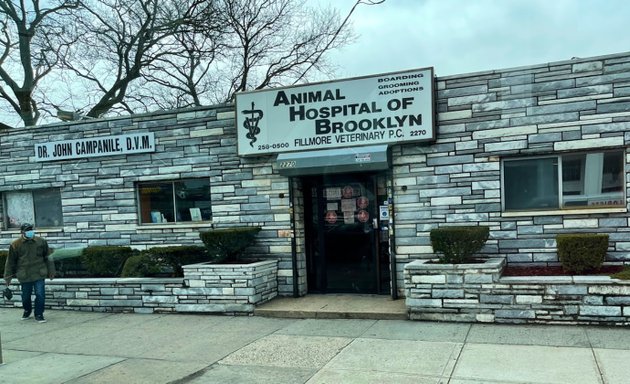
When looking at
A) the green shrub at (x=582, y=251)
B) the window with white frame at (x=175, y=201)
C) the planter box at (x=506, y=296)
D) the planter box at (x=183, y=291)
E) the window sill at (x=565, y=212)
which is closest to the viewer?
the planter box at (x=506, y=296)

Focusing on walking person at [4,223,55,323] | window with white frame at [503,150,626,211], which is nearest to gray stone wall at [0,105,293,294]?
walking person at [4,223,55,323]

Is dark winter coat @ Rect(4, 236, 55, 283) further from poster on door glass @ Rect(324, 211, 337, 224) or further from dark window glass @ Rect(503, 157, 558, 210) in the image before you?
dark window glass @ Rect(503, 157, 558, 210)

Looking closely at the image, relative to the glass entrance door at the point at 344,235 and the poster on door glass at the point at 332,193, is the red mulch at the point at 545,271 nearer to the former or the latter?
the glass entrance door at the point at 344,235

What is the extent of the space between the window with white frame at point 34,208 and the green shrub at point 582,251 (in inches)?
376

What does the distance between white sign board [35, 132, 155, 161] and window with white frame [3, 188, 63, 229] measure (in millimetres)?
822

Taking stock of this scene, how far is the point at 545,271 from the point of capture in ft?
24.0

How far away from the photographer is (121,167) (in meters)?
10.1

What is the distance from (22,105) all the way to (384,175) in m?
18.6

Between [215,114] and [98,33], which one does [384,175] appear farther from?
[98,33]

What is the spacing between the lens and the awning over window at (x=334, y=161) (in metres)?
8.01

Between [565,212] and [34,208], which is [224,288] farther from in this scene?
[34,208]

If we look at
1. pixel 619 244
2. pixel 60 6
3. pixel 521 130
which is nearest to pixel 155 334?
pixel 521 130

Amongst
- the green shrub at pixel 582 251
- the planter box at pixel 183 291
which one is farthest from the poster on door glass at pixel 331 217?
the green shrub at pixel 582 251

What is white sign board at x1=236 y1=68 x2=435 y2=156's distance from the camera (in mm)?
8086
